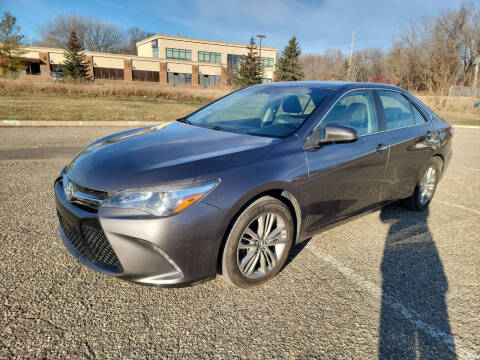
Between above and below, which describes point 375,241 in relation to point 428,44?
below

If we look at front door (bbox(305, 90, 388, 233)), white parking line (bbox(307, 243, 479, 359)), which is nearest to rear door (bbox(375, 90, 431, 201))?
front door (bbox(305, 90, 388, 233))

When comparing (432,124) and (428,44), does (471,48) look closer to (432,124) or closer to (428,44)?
(428,44)

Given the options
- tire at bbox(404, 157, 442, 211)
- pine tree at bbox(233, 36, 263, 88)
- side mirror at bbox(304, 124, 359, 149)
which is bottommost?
tire at bbox(404, 157, 442, 211)

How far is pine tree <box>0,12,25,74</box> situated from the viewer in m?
39.8

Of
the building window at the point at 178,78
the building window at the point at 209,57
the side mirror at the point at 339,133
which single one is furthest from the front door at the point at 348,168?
the building window at the point at 209,57

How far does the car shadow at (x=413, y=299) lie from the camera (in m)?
2.11

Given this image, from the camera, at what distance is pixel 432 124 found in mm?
4336

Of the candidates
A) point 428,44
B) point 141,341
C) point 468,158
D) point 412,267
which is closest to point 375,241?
point 412,267

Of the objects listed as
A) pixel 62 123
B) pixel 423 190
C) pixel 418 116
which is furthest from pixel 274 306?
pixel 62 123

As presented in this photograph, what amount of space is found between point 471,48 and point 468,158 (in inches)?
1647

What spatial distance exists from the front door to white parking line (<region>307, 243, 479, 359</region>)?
0.38m

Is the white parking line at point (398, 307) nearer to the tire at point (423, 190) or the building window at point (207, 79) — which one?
the tire at point (423, 190)

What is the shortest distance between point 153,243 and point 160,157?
0.67m

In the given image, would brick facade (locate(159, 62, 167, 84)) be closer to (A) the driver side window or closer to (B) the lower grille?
(A) the driver side window
